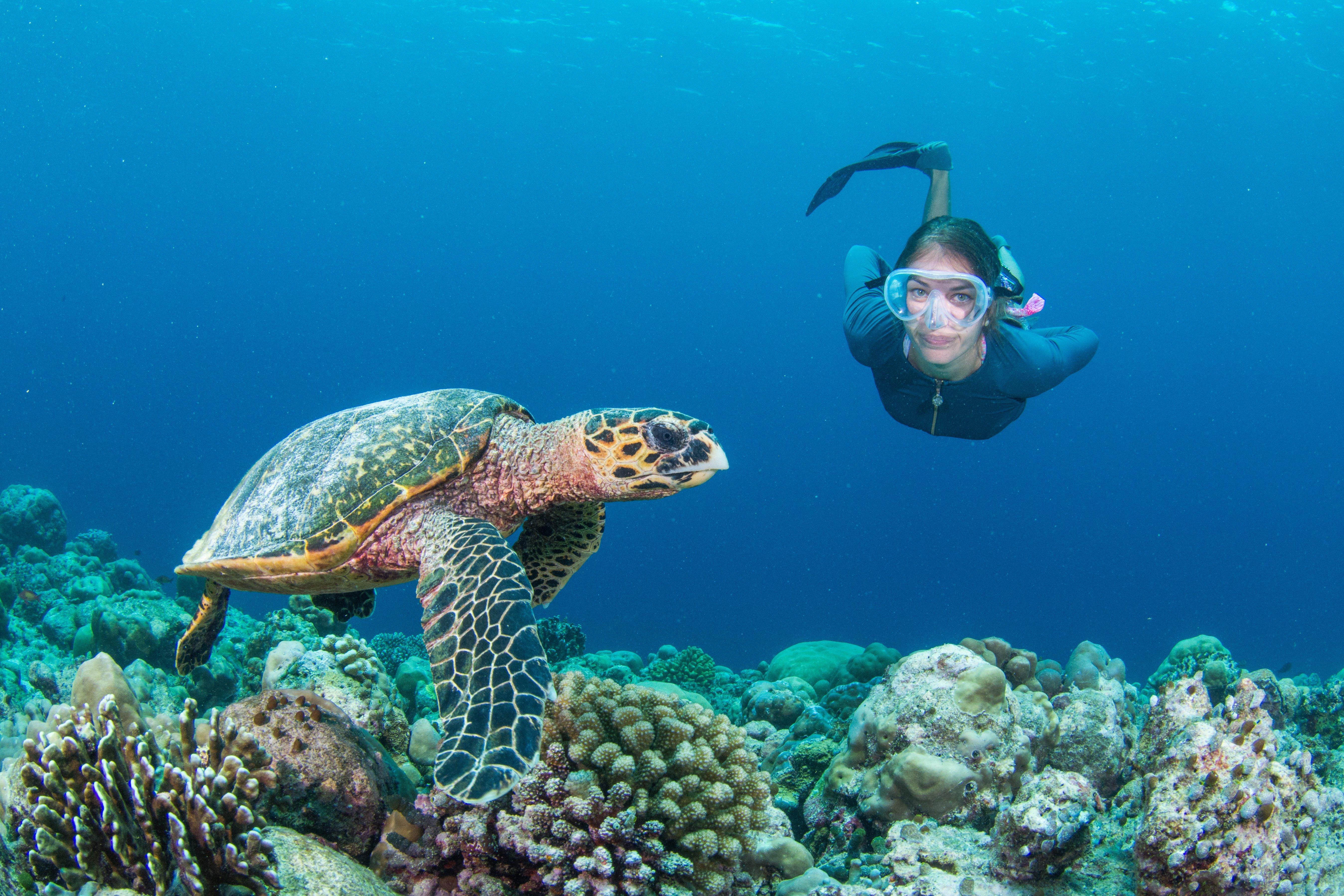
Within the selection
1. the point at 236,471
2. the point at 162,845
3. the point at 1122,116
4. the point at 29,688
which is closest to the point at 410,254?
the point at 236,471

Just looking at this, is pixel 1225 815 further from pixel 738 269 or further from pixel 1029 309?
pixel 738 269

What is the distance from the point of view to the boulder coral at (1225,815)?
2.07 m

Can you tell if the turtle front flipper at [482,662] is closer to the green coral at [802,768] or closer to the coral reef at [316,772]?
the coral reef at [316,772]

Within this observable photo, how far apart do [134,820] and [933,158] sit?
7531mm

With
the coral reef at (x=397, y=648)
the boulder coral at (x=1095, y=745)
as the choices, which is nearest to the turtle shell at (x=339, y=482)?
the boulder coral at (x=1095, y=745)

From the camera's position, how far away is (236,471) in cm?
7625

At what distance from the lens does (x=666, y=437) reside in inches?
140

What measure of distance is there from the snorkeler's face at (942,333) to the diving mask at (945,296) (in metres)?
0.03

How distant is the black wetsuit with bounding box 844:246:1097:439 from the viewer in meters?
4.92

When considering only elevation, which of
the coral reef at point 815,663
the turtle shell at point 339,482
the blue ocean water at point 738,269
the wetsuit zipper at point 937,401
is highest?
the blue ocean water at point 738,269

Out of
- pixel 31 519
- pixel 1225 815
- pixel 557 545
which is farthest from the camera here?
pixel 31 519

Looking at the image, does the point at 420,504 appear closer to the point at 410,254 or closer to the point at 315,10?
the point at 315,10

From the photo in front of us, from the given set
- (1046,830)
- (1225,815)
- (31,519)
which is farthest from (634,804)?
(31,519)

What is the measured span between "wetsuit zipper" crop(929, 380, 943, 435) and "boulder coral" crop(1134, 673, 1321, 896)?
3036mm
